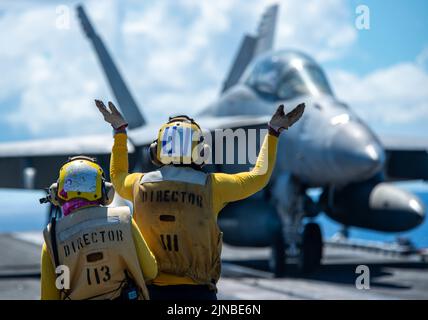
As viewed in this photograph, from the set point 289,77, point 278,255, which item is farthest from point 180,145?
point 289,77

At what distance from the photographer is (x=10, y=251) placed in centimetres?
2266

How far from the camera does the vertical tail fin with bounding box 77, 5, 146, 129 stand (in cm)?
1919

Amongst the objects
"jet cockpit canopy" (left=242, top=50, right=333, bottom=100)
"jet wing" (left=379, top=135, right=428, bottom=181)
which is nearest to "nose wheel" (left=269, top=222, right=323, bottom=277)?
"jet cockpit canopy" (left=242, top=50, right=333, bottom=100)

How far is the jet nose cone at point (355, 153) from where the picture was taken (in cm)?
1120

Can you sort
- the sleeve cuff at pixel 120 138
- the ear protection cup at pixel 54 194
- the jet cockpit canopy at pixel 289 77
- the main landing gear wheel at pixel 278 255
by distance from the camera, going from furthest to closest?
the jet cockpit canopy at pixel 289 77 → the main landing gear wheel at pixel 278 255 → the sleeve cuff at pixel 120 138 → the ear protection cup at pixel 54 194

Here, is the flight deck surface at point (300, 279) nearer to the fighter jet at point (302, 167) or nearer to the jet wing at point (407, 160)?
the fighter jet at point (302, 167)

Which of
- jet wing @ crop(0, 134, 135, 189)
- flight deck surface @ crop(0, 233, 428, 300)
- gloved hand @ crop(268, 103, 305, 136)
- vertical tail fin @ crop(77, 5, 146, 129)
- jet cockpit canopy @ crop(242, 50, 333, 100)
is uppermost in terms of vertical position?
vertical tail fin @ crop(77, 5, 146, 129)

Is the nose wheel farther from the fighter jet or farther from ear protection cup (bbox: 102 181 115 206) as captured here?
ear protection cup (bbox: 102 181 115 206)

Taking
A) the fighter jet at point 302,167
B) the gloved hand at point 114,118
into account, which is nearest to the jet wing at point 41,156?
the fighter jet at point 302,167

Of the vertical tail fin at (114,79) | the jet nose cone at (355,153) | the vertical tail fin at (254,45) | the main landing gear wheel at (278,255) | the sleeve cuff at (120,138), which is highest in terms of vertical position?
the vertical tail fin at (254,45)

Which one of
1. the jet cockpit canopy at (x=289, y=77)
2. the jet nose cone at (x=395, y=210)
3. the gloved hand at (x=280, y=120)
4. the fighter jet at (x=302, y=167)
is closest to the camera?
the gloved hand at (x=280, y=120)

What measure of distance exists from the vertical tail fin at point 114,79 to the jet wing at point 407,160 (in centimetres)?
677

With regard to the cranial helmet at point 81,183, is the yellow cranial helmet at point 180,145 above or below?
above

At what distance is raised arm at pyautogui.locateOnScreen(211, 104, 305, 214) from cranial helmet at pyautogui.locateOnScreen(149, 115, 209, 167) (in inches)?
5.8
